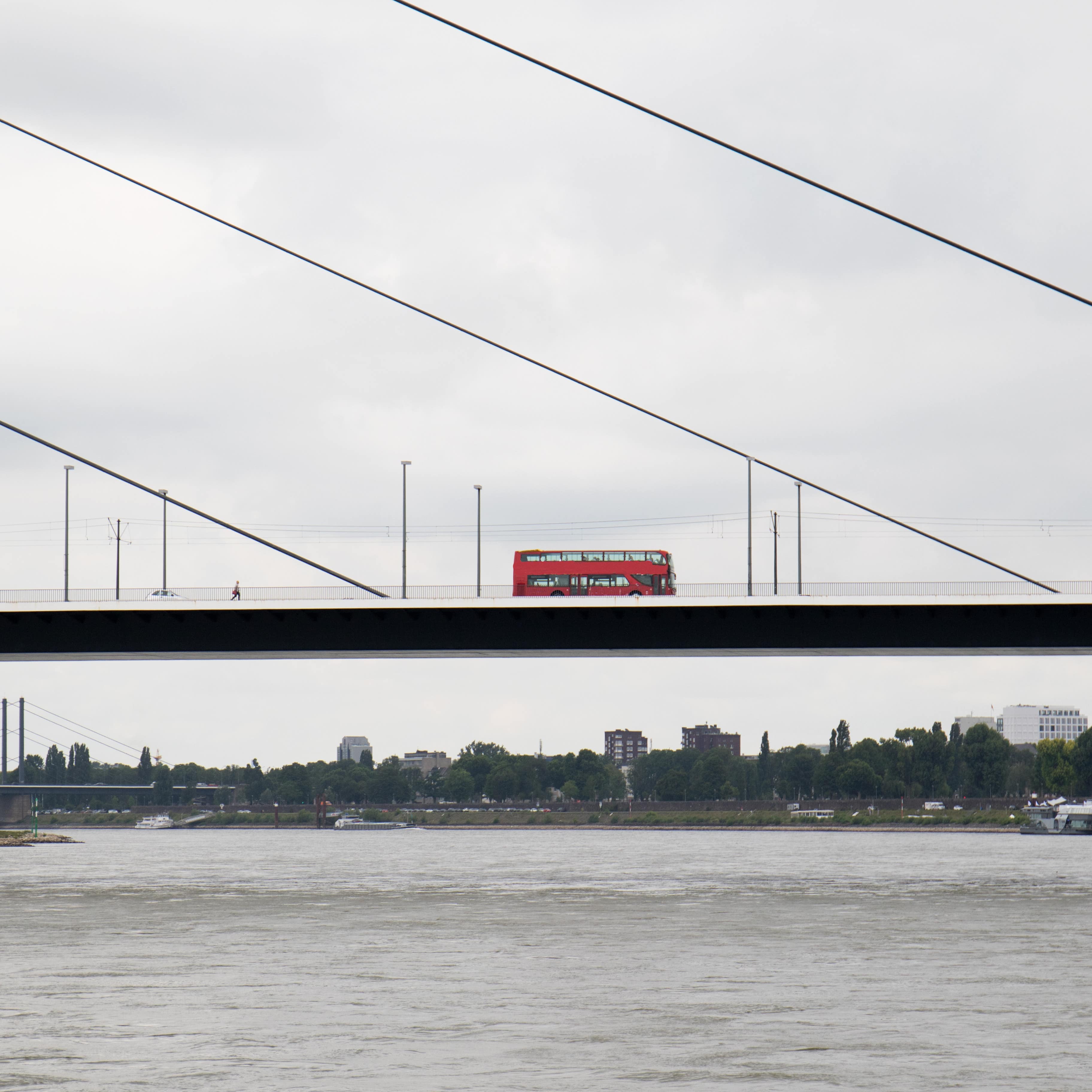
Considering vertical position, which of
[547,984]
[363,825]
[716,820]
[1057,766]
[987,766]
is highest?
[547,984]

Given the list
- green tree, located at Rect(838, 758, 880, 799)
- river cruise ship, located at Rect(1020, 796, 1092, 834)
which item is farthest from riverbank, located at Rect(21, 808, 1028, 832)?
river cruise ship, located at Rect(1020, 796, 1092, 834)

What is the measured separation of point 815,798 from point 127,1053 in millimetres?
172469

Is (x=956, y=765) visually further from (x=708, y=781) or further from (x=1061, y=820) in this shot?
(x=1061, y=820)

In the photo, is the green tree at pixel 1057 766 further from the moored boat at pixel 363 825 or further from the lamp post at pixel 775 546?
the lamp post at pixel 775 546

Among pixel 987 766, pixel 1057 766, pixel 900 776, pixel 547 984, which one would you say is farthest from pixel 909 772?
pixel 547 984

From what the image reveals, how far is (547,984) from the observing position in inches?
992

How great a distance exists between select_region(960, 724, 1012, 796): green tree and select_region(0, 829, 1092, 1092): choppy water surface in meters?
116

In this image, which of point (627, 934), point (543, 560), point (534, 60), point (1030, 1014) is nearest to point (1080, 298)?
point (534, 60)

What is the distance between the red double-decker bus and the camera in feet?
197

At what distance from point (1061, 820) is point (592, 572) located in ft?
295

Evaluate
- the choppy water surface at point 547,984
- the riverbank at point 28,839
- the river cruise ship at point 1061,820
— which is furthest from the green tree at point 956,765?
the choppy water surface at point 547,984

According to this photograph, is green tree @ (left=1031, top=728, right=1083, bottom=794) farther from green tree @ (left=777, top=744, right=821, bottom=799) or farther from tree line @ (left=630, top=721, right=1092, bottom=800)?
green tree @ (left=777, top=744, right=821, bottom=799)

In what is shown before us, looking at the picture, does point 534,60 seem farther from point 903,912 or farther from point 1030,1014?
point 903,912

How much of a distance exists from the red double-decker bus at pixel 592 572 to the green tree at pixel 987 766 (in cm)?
11741
